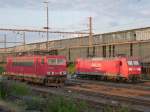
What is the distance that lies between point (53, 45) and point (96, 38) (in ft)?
52.5

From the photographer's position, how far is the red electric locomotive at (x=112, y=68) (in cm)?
3822

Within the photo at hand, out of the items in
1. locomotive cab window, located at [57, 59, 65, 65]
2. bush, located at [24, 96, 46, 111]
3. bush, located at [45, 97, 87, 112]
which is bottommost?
bush, located at [24, 96, 46, 111]

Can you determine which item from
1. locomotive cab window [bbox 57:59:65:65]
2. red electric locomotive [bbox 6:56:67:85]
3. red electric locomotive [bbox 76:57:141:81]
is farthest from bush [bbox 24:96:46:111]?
red electric locomotive [bbox 76:57:141:81]

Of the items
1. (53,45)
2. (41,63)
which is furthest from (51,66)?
(53,45)

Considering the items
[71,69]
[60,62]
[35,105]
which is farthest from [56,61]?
[71,69]

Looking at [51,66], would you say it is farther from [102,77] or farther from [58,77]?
[102,77]

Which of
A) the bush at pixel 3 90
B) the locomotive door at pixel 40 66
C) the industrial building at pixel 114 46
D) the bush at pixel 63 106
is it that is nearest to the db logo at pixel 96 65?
the industrial building at pixel 114 46

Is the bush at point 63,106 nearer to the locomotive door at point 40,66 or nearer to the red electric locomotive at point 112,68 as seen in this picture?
the locomotive door at point 40,66

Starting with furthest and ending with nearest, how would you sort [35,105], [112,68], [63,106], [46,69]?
[112,68], [46,69], [35,105], [63,106]

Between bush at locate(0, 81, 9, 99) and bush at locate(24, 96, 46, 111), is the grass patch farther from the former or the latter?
bush at locate(24, 96, 46, 111)

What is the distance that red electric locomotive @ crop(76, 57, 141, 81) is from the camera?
38.2m

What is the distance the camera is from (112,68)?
131 ft

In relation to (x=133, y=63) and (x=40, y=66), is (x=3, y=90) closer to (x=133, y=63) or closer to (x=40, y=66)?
(x=40, y=66)

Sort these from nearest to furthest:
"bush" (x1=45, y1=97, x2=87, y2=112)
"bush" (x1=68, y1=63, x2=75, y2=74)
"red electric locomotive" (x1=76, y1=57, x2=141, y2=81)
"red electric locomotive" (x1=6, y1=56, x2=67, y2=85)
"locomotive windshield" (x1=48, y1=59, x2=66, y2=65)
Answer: "bush" (x1=45, y1=97, x2=87, y2=112) < "red electric locomotive" (x1=6, y1=56, x2=67, y2=85) < "locomotive windshield" (x1=48, y1=59, x2=66, y2=65) < "red electric locomotive" (x1=76, y1=57, x2=141, y2=81) < "bush" (x1=68, y1=63, x2=75, y2=74)
